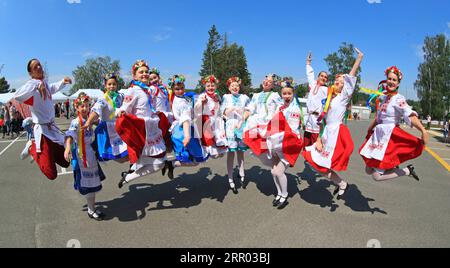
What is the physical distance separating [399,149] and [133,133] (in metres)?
3.58

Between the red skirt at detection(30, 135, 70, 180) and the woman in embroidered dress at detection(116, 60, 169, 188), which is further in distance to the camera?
the woman in embroidered dress at detection(116, 60, 169, 188)

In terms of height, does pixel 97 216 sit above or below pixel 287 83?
below

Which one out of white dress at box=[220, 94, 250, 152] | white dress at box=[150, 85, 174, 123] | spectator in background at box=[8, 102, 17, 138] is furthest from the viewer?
spectator in background at box=[8, 102, 17, 138]

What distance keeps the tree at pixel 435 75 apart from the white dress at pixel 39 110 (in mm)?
53117

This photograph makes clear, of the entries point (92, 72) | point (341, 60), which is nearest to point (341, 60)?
point (341, 60)

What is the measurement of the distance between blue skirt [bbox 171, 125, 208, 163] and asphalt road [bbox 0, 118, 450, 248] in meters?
0.70

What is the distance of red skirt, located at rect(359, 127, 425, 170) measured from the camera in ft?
13.1

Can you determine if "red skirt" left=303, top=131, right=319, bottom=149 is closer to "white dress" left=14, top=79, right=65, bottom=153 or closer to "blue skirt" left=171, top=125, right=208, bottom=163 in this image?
"blue skirt" left=171, top=125, right=208, bottom=163

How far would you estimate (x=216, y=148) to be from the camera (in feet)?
16.4

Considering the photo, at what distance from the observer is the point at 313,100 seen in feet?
17.9

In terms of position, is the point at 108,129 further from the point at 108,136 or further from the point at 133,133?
the point at 133,133

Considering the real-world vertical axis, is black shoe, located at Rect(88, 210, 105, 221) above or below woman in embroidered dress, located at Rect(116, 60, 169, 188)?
below

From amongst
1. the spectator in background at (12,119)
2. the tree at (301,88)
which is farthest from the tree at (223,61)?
the spectator in background at (12,119)

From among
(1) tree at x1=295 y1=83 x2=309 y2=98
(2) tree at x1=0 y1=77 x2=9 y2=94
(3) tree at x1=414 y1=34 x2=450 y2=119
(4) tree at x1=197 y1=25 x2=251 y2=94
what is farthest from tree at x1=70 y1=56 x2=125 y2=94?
(3) tree at x1=414 y1=34 x2=450 y2=119
